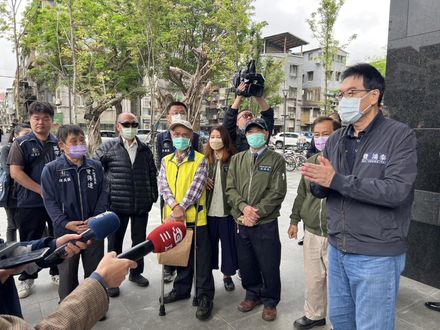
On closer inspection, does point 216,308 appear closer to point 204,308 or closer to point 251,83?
point 204,308

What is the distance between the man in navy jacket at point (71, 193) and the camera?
291cm

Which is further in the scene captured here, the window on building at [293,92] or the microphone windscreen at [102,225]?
the window on building at [293,92]

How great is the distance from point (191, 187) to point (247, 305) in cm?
126

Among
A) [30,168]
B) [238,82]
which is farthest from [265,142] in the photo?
[30,168]

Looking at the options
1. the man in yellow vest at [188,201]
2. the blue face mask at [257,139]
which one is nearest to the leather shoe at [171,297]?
the man in yellow vest at [188,201]

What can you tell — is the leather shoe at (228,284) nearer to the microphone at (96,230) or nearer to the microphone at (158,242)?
the microphone at (158,242)

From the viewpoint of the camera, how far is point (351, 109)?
1950 millimetres

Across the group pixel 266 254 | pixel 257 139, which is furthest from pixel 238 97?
pixel 266 254

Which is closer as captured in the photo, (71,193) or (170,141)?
(71,193)

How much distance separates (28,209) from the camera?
3.51m

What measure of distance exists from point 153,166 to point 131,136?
434mm

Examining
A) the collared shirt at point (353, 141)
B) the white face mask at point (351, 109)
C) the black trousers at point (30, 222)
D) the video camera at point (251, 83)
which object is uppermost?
the video camera at point (251, 83)

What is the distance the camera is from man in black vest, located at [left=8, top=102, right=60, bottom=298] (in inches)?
133

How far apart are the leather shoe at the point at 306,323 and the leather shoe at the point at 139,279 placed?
5.59ft
